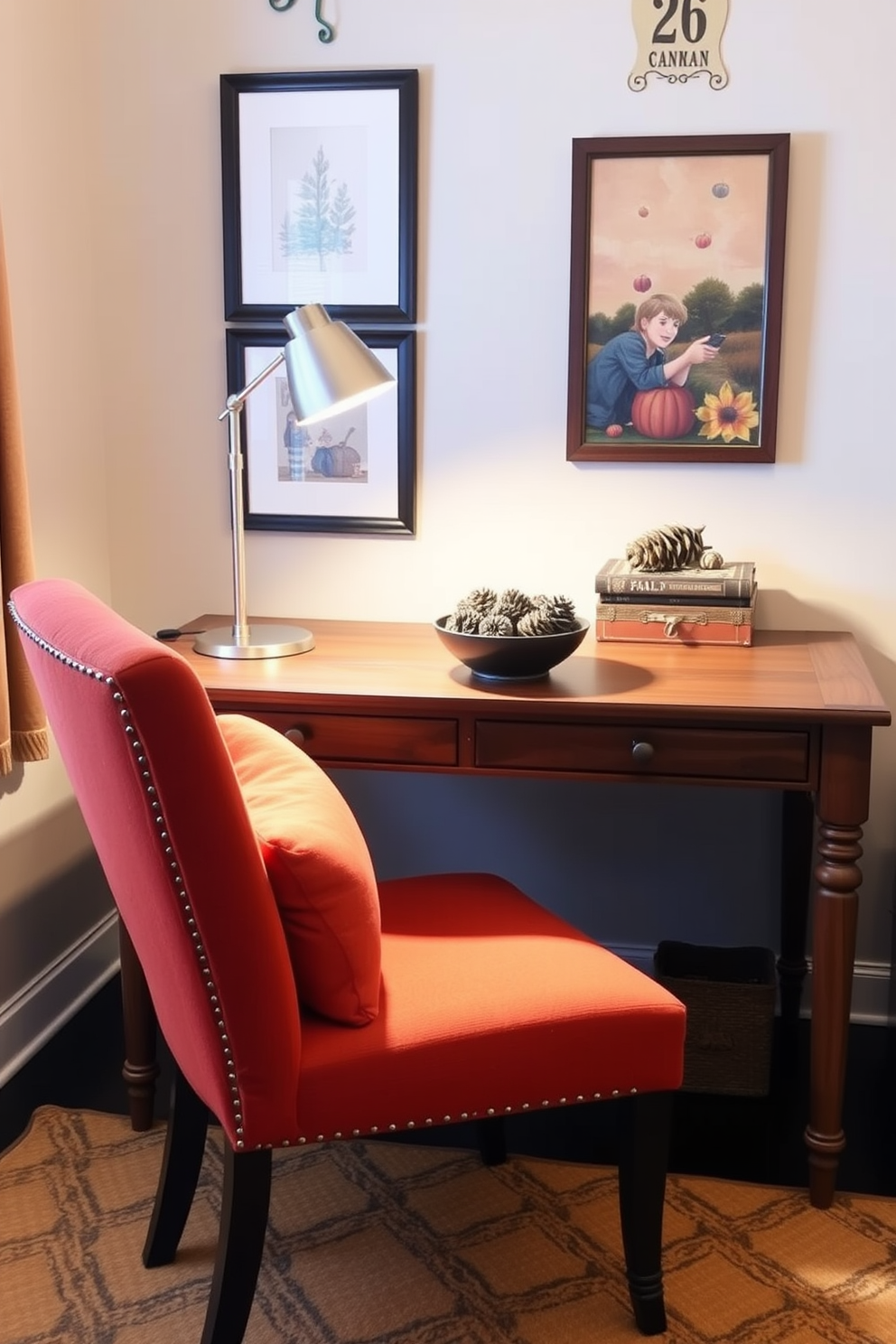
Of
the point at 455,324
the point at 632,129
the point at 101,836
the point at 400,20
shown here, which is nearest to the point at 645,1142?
the point at 101,836

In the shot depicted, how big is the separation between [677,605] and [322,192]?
99cm

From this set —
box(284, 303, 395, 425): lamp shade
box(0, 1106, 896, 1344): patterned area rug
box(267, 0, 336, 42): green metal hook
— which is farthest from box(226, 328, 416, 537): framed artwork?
box(0, 1106, 896, 1344): patterned area rug

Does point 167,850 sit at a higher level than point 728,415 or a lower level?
lower

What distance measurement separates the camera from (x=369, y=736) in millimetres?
1917

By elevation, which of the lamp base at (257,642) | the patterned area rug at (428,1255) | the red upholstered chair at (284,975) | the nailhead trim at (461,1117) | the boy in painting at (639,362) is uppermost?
the boy in painting at (639,362)

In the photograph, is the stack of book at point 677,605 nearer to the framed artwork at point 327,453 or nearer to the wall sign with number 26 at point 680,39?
the framed artwork at point 327,453

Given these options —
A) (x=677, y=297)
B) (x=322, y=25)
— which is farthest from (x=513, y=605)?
(x=322, y=25)

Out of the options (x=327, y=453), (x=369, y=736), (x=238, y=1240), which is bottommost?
(x=238, y=1240)

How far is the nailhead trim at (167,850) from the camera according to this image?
1203mm

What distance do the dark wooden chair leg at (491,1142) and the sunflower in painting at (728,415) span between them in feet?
4.02

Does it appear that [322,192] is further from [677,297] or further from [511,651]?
[511,651]

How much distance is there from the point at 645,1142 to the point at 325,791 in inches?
23.2

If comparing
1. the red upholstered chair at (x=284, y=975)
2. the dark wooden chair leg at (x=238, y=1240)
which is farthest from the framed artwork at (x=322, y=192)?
the dark wooden chair leg at (x=238, y=1240)

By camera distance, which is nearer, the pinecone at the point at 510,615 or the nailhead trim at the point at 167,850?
the nailhead trim at the point at 167,850
